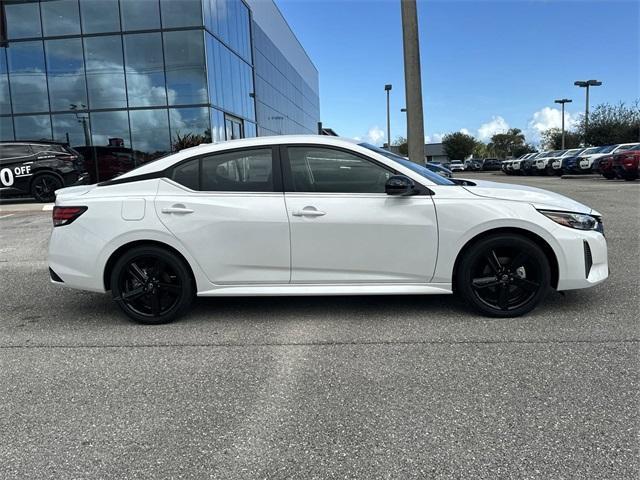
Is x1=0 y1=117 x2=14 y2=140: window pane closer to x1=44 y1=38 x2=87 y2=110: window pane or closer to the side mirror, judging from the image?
x1=44 y1=38 x2=87 y2=110: window pane

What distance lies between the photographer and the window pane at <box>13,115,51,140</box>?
19594 mm

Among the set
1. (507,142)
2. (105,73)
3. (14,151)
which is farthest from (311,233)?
(507,142)

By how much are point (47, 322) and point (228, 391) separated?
244 centimetres

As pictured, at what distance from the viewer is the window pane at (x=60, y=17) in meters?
19.2

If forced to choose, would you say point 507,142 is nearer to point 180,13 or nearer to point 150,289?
point 180,13

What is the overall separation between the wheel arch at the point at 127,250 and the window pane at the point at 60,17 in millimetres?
18177

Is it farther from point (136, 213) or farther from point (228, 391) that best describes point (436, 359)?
point (136, 213)

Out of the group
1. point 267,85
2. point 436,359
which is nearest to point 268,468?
point 436,359

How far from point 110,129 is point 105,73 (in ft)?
6.79

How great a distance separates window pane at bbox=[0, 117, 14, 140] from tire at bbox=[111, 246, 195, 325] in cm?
1852

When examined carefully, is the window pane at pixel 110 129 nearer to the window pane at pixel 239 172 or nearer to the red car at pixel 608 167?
the window pane at pixel 239 172

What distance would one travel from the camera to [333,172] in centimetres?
447

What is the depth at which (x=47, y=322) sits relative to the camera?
476 centimetres

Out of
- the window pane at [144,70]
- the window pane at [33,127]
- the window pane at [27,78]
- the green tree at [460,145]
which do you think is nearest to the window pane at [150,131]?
the window pane at [144,70]
